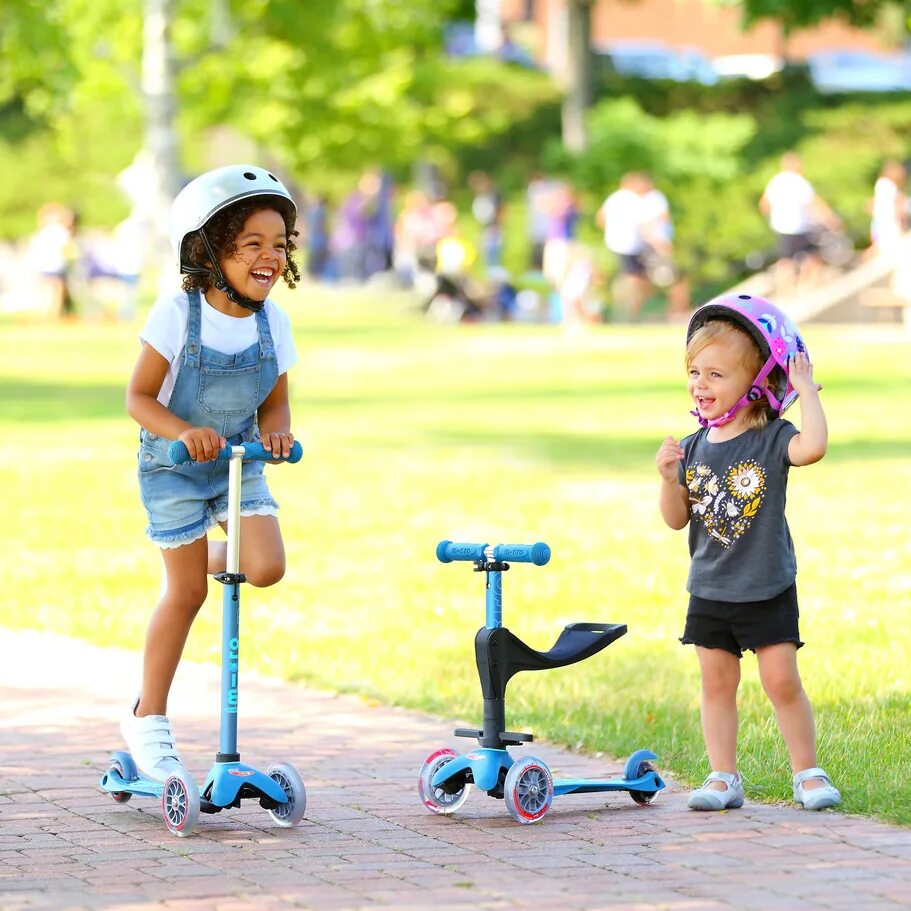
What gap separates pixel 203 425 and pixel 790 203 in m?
23.6

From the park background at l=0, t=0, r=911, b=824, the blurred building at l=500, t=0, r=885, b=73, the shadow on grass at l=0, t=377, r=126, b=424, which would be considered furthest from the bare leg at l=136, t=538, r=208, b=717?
the blurred building at l=500, t=0, r=885, b=73

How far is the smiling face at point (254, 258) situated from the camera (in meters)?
5.69

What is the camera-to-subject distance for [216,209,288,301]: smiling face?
5.69 metres

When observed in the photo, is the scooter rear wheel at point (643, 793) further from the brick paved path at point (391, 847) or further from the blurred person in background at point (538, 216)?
the blurred person in background at point (538, 216)

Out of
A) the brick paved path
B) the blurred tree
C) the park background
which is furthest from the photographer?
the blurred tree

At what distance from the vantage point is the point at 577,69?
126 feet

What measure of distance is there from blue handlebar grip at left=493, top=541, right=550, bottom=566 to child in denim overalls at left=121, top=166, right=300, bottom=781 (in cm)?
63

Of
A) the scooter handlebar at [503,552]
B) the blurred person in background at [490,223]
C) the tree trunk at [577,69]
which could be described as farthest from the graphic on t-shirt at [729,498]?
the tree trunk at [577,69]

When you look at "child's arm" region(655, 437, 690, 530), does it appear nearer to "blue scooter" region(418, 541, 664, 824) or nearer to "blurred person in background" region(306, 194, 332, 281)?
"blue scooter" region(418, 541, 664, 824)

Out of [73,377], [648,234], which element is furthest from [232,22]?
[73,377]

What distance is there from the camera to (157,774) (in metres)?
5.71

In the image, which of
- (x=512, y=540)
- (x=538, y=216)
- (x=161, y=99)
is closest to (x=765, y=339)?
(x=512, y=540)

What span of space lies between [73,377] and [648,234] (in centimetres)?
976

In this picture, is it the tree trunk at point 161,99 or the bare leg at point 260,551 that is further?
the tree trunk at point 161,99
